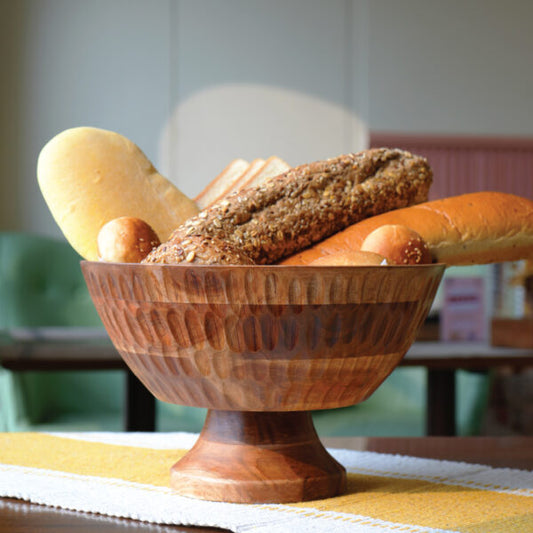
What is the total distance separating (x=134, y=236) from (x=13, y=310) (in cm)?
195

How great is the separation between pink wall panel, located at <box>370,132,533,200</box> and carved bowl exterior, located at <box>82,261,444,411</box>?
3258mm

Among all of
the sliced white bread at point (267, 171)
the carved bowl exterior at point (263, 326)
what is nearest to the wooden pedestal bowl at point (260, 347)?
the carved bowl exterior at point (263, 326)

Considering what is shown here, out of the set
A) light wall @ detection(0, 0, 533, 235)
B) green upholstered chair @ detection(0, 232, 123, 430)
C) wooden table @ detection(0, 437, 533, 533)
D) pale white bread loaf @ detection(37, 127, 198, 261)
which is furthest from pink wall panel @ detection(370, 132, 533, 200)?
pale white bread loaf @ detection(37, 127, 198, 261)

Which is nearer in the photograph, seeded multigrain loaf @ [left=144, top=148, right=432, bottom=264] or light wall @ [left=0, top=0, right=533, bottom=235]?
seeded multigrain loaf @ [left=144, top=148, right=432, bottom=264]

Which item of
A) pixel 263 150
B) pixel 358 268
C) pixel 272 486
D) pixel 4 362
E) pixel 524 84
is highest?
pixel 524 84

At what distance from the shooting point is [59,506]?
53cm

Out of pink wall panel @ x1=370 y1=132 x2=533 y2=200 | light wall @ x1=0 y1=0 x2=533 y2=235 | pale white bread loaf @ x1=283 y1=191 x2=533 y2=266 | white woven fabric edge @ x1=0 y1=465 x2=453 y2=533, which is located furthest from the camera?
pink wall panel @ x1=370 y1=132 x2=533 y2=200

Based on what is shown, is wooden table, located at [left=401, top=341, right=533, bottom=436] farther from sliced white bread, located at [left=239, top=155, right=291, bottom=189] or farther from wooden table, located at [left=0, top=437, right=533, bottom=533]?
sliced white bread, located at [left=239, top=155, right=291, bottom=189]

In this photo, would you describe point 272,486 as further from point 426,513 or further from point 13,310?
point 13,310

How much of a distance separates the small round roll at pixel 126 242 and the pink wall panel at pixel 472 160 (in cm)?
323

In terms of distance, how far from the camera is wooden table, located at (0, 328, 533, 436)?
1.67 m

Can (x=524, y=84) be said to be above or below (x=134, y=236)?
above

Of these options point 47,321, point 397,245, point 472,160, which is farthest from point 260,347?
point 472,160

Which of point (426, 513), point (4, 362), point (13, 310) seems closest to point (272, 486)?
point (426, 513)
